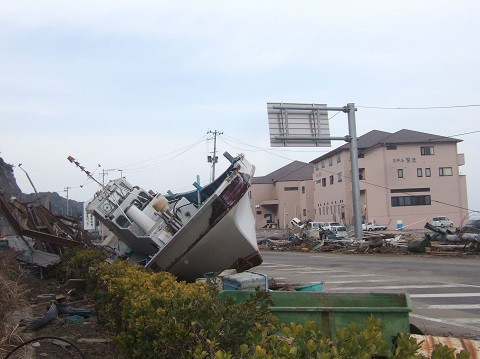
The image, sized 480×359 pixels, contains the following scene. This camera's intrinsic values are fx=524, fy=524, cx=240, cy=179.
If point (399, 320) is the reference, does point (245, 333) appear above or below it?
above

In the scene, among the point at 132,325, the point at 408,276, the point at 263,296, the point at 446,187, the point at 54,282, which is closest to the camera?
the point at 263,296

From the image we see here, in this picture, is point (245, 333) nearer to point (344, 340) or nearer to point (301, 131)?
point (344, 340)

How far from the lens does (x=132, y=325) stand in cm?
455

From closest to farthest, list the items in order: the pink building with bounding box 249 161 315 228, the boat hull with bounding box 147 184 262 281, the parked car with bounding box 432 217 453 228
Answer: the boat hull with bounding box 147 184 262 281, the parked car with bounding box 432 217 453 228, the pink building with bounding box 249 161 315 228

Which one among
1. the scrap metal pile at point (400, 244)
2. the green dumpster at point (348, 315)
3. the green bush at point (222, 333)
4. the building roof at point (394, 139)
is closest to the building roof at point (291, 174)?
the building roof at point (394, 139)

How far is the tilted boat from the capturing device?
11.7 meters

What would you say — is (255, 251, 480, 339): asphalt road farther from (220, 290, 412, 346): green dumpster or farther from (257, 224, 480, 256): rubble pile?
(220, 290, 412, 346): green dumpster

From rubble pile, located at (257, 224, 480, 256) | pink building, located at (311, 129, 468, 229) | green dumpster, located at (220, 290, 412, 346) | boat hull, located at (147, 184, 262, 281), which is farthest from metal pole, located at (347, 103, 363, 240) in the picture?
pink building, located at (311, 129, 468, 229)

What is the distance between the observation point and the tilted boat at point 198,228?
38.5ft

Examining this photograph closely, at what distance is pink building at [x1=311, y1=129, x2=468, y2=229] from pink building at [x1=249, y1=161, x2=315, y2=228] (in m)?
19.3

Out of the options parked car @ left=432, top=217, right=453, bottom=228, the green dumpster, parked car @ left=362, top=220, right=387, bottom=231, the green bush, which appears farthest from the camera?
parked car @ left=432, top=217, right=453, bottom=228

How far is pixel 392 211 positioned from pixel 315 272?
127 feet

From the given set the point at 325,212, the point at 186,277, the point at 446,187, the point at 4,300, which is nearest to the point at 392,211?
the point at 446,187

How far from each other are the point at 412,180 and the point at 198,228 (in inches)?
1826
